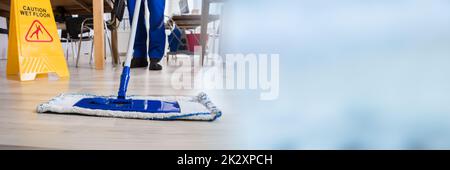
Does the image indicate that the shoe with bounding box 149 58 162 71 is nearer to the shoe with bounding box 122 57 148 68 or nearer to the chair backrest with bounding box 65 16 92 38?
the shoe with bounding box 122 57 148 68

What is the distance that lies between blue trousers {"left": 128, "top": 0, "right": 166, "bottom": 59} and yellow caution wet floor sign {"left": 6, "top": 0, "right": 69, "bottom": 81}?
432mm

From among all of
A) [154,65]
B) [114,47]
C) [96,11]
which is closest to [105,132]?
[154,65]

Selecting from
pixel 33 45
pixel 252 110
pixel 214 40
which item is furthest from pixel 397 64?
pixel 214 40

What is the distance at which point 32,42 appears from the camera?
4.17 ft

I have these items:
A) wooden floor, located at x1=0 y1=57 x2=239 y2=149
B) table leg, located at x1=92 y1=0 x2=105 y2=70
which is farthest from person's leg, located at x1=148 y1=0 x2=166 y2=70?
wooden floor, located at x1=0 y1=57 x2=239 y2=149

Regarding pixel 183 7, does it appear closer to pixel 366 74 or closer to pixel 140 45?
pixel 140 45

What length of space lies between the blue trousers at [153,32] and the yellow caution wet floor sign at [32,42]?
432 millimetres

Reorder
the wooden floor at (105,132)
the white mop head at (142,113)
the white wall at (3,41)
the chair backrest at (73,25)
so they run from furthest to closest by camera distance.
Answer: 1. the white wall at (3,41)
2. the chair backrest at (73,25)
3. the white mop head at (142,113)
4. the wooden floor at (105,132)

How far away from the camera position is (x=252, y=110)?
25.1 inches

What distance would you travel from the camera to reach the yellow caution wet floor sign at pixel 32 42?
121 cm

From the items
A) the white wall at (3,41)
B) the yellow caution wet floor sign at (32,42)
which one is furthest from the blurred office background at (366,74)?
the white wall at (3,41)

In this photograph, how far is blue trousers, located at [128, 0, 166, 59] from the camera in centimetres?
174

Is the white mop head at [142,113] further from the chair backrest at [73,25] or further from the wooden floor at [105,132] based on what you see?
the chair backrest at [73,25]
